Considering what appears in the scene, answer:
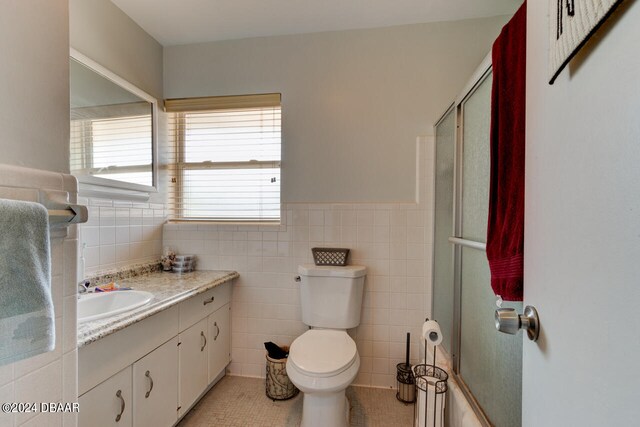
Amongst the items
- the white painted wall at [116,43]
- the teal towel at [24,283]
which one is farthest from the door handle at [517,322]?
the white painted wall at [116,43]

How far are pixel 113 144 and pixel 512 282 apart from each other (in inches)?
82.7

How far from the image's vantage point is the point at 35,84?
0.62m

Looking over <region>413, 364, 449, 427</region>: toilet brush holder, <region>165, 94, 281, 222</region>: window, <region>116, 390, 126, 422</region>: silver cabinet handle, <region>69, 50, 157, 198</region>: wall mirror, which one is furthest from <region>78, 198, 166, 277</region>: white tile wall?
<region>413, 364, 449, 427</region>: toilet brush holder

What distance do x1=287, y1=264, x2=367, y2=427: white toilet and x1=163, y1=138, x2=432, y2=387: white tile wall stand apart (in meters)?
0.16

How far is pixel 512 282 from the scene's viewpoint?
0.75 metres

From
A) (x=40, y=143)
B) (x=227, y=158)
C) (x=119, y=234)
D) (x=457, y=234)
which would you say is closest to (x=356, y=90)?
(x=227, y=158)

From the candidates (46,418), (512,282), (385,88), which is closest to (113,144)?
(46,418)

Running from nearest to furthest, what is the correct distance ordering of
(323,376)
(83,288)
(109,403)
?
(109,403)
(323,376)
(83,288)

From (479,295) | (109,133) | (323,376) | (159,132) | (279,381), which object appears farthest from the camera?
(159,132)

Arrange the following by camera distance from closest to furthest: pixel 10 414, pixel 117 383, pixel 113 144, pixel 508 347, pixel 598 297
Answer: pixel 598 297 → pixel 10 414 → pixel 508 347 → pixel 117 383 → pixel 113 144

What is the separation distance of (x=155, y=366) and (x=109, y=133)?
4.41 feet

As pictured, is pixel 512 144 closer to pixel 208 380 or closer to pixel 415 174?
pixel 415 174

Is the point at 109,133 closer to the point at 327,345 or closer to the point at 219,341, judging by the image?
the point at 219,341

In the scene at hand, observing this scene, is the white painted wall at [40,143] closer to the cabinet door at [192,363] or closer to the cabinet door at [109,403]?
the cabinet door at [109,403]
